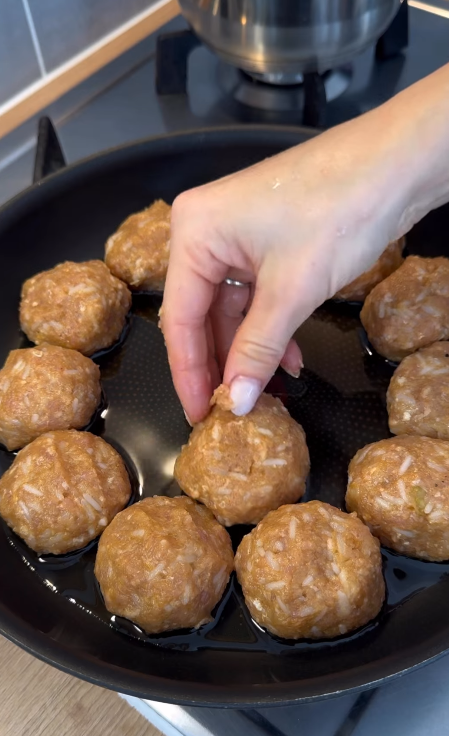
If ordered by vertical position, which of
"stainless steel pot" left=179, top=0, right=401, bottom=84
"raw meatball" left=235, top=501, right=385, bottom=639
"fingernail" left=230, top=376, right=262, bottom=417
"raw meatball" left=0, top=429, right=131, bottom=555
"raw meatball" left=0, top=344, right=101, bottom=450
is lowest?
"raw meatball" left=235, top=501, right=385, bottom=639

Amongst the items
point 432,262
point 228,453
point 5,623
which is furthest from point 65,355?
point 432,262

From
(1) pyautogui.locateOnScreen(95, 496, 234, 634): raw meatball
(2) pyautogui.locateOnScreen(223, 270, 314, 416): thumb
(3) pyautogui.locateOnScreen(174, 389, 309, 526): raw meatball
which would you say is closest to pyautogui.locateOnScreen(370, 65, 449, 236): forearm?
(2) pyautogui.locateOnScreen(223, 270, 314, 416): thumb

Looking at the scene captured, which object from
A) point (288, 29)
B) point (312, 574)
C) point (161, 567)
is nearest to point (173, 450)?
point (161, 567)

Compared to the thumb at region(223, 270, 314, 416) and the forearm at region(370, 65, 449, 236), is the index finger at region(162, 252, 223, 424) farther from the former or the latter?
the forearm at region(370, 65, 449, 236)

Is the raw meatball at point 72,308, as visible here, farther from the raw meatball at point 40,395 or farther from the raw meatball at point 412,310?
the raw meatball at point 412,310

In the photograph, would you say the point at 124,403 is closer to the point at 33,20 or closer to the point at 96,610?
the point at 96,610

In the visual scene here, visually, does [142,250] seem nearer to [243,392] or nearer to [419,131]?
[243,392]
